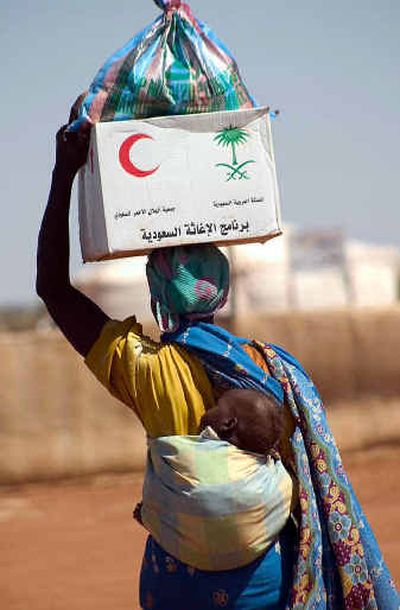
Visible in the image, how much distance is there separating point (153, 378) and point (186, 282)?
0.26 meters

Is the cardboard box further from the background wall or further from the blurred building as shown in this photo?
the blurred building

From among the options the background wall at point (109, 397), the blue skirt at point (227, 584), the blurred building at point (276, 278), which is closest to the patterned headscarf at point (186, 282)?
the blue skirt at point (227, 584)

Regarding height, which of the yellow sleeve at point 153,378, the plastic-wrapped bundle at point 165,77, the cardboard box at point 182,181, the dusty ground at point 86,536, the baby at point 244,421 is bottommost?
the dusty ground at point 86,536

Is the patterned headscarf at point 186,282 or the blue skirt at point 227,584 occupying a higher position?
the patterned headscarf at point 186,282

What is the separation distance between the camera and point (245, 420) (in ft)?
9.67

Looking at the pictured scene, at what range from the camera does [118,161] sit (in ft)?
10.1

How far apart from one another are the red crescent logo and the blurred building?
2036 cm

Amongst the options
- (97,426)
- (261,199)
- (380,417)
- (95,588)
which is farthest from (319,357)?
(261,199)

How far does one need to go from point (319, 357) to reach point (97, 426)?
84.7 inches

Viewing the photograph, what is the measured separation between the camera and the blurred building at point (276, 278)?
2467 centimetres

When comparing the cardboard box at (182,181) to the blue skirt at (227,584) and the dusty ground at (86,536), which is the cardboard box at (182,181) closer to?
the blue skirt at (227,584)

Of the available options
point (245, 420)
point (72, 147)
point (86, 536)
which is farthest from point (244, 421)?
point (86, 536)

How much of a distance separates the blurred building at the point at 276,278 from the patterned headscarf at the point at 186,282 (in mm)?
20320

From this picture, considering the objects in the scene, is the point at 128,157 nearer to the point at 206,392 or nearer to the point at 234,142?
the point at 234,142
